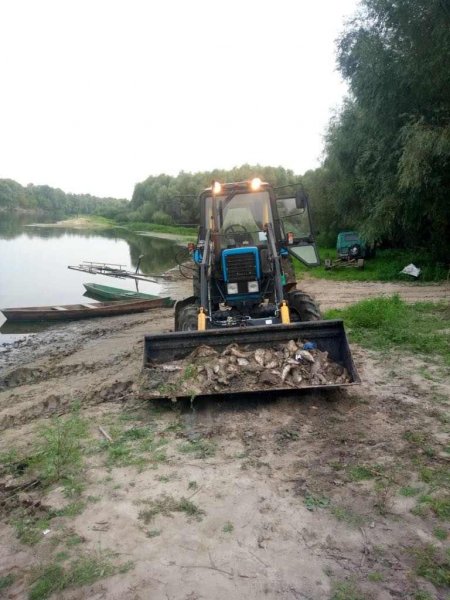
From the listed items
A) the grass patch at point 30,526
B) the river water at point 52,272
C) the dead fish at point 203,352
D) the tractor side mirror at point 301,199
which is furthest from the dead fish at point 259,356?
the river water at point 52,272

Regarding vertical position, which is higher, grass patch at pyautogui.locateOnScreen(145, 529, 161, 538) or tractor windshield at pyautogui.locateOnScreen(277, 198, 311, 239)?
tractor windshield at pyautogui.locateOnScreen(277, 198, 311, 239)

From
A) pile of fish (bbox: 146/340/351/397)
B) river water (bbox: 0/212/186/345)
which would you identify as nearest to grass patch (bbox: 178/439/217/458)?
pile of fish (bbox: 146/340/351/397)

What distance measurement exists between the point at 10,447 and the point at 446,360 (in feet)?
16.7

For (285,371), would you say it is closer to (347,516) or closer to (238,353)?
(238,353)

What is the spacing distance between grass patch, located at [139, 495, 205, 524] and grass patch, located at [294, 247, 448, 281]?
44.3 feet

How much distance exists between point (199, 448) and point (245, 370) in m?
1.11

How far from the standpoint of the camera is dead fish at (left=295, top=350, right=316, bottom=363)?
16.5 feet

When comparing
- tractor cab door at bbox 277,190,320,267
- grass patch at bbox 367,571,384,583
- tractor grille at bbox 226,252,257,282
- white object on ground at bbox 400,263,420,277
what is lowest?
white object on ground at bbox 400,263,420,277

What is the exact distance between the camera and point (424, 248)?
707 inches

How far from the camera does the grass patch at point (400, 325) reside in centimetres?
673

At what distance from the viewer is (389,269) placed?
1692cm

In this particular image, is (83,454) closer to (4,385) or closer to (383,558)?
(383,558)

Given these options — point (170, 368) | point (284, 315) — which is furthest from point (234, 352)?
point (284, 315)

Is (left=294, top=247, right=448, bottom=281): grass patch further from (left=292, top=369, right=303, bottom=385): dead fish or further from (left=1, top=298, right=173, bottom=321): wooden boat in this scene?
(left=292, top=369, right=303, bottom=385): dead fish
